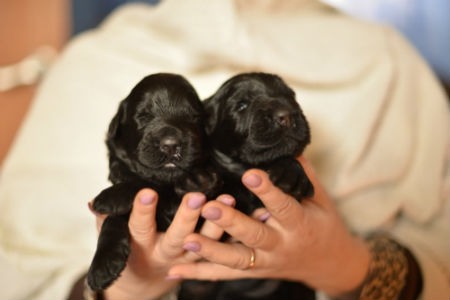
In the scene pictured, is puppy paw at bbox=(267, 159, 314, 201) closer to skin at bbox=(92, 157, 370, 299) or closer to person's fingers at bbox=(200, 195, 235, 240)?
skin at bbox=(92, 157, 370, 299)

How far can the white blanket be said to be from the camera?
92cm

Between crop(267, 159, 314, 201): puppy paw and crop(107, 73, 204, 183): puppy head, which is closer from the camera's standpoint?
crop(107, 73, 204, 183): puppy head

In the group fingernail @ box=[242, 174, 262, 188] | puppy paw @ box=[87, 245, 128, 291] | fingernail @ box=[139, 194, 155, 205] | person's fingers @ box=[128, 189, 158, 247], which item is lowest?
puppy paw @ box=[87, 245, 128, 291]

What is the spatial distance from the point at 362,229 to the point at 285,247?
40 centimetres

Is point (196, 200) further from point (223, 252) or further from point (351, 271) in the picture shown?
point (351, 271)

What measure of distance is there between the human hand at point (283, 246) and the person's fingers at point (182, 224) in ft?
0.05

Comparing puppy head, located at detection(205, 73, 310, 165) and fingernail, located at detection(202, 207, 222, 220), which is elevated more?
puppy head, located at detection(205, 73, 310, 165)

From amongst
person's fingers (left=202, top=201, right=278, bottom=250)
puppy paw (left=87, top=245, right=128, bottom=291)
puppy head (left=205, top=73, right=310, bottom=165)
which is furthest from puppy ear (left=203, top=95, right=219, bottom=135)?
puppy paw (left=87, top=245, right=128, bottom=291)

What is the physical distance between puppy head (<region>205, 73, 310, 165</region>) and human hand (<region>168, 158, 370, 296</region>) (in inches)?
1.5

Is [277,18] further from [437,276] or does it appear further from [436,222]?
[437,276]

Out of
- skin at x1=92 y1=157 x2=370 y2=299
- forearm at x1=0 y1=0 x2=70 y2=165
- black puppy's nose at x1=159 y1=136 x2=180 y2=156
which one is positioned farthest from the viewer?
forearm at x1=0 y1=0 x2=70 y2=165

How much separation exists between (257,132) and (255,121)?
0.6 inches

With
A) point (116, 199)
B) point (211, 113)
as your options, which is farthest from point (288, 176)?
point (116, 199)

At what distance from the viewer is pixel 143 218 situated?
2.28 ft
